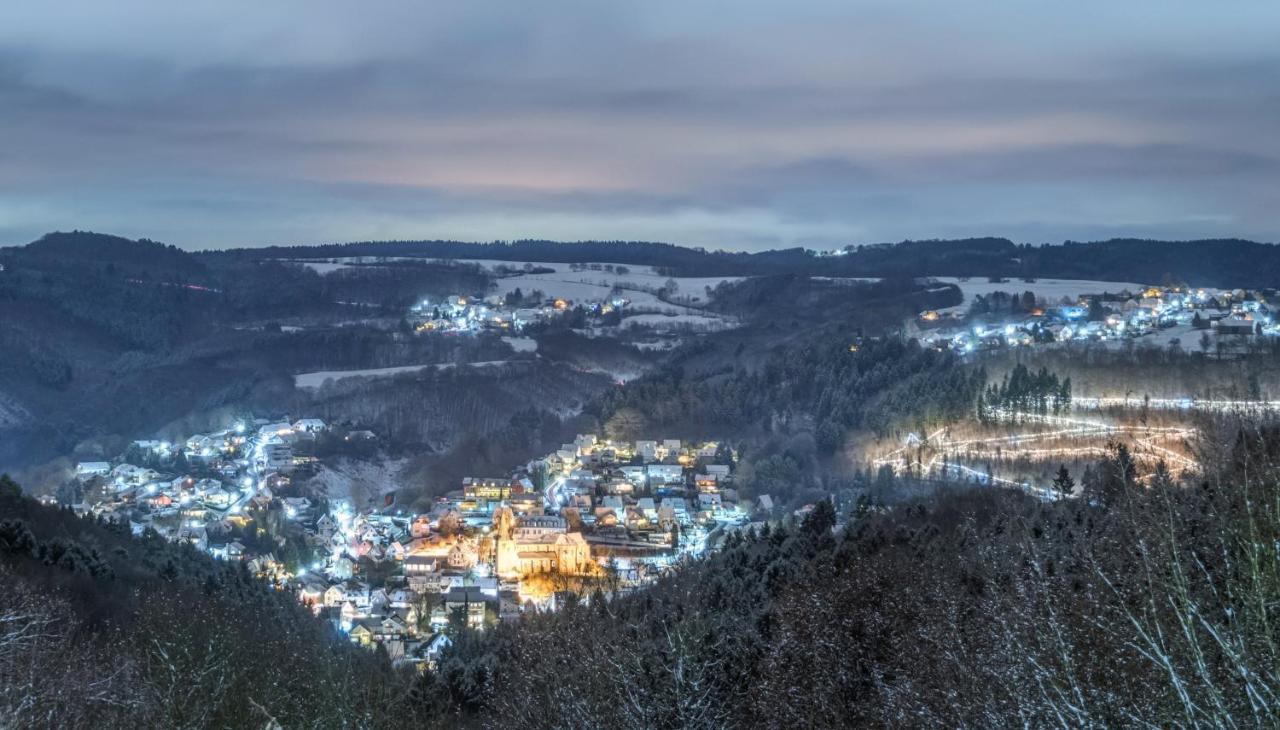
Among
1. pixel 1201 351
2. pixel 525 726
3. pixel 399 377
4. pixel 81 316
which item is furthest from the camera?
pixel 81 316

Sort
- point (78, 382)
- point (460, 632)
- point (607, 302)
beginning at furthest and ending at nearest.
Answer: point (607, 302)
point (78, 382)
point (460, 632)

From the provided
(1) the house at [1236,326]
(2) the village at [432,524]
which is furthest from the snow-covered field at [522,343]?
(1) the house at [1236,326]

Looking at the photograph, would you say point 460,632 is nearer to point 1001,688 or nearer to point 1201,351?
point 1001,688

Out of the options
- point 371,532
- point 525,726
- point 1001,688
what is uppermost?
point 1001,688

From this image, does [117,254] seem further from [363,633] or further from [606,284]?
[363,633]

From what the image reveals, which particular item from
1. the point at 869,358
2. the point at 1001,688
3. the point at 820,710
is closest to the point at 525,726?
the point at 820,710

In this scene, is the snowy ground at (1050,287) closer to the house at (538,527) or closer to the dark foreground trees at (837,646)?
the house at (538,527)

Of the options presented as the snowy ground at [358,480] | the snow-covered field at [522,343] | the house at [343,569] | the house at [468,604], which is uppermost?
the snow-covered field at [522,343]

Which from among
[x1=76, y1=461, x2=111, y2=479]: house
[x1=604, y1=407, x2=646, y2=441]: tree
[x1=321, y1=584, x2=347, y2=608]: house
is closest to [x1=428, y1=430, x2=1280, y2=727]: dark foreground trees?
[x1=321, y1=584, x2=347, y2=608]: house
